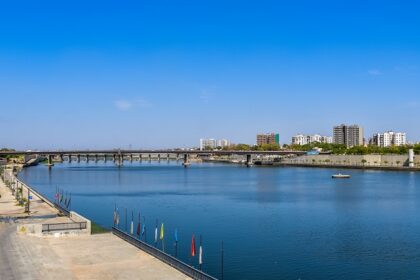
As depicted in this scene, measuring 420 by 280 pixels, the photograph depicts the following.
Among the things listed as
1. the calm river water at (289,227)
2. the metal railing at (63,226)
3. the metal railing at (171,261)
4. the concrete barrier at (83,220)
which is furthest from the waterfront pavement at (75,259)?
the calm river water at (289,227)

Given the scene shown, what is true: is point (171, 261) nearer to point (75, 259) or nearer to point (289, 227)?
point (75, 259)

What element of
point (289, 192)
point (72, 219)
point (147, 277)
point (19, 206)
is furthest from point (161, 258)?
point (289, 192)

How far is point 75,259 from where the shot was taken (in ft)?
97.2

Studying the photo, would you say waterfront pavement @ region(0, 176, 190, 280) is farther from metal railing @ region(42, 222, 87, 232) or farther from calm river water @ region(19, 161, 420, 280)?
calm river water @ region(19, 161, 420, 280)

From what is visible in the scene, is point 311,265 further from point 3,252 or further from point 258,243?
point 3,252

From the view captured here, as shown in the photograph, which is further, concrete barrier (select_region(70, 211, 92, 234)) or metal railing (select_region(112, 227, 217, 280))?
concrete barrier (select_region(70, 211, 92, 234))

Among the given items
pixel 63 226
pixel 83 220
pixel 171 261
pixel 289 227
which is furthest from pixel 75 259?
pixel 289 227

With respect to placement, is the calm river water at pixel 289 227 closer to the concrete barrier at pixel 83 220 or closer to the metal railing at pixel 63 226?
the concrete barrier at pixel 83 220

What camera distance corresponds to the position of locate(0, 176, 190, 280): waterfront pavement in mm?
26234

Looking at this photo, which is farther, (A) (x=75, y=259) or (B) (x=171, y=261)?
(A) (x=75, y=259)

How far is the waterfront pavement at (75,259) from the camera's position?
2623 cm

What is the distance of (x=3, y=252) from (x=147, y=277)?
9973 millimetres

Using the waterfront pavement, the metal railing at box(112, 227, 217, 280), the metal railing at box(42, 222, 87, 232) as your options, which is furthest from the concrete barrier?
the metal railing at box(112, 227, 217, 280)

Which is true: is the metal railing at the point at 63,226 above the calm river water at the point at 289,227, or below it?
above
